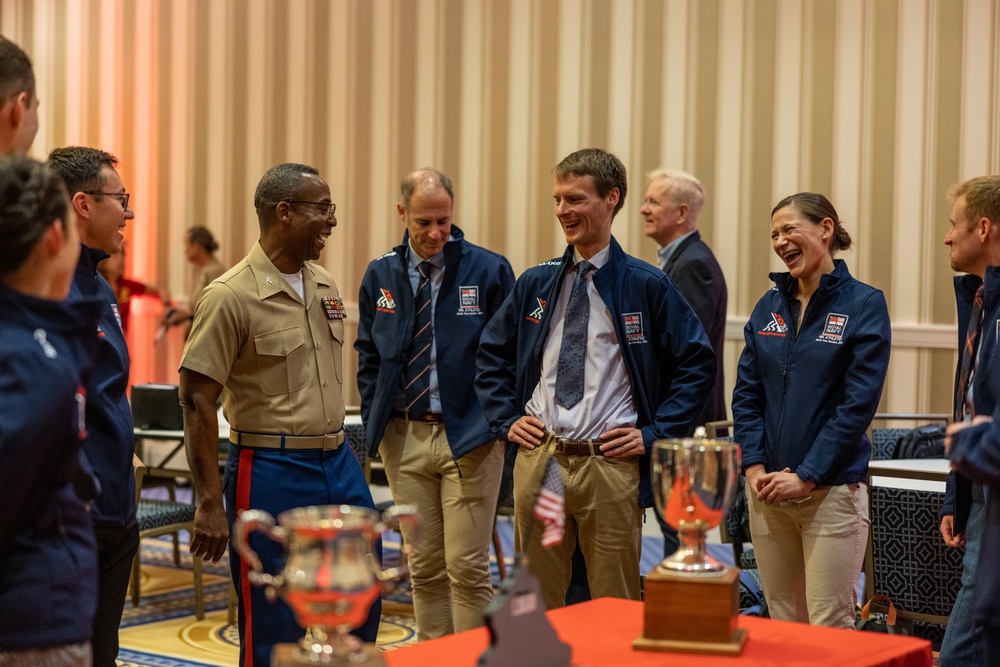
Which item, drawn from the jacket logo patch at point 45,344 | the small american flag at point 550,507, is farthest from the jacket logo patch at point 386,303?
the jacket logo patch at point 45,344

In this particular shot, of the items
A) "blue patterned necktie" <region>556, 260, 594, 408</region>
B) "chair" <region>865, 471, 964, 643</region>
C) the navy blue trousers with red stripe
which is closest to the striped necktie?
"chair" <region>865, 471, 964, 643</region>

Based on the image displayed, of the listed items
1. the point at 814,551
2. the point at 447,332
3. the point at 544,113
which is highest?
the point at 544,113

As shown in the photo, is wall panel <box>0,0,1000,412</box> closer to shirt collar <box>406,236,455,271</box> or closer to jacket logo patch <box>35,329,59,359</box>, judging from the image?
shirt collar <box>406,236,455,271</box>

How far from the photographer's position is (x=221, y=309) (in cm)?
352

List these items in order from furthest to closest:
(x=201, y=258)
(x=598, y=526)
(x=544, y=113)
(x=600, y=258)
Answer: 1. (x=201, y=258)
2. (x=544, y=113)
3. (x=600, y=258)
4. (x=598, y=526)

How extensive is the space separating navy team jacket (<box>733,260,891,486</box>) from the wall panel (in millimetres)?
3230

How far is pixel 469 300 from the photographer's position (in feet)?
14.7

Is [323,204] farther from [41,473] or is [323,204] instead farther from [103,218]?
[41,473]

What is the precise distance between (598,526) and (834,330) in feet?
2.99

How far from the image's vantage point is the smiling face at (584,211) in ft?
12.6

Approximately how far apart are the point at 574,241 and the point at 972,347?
124 cm

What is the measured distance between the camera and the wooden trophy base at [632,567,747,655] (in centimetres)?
232

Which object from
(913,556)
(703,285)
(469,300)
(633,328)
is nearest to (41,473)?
(633,328)

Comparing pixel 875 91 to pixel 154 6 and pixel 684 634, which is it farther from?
pixel 154 6
